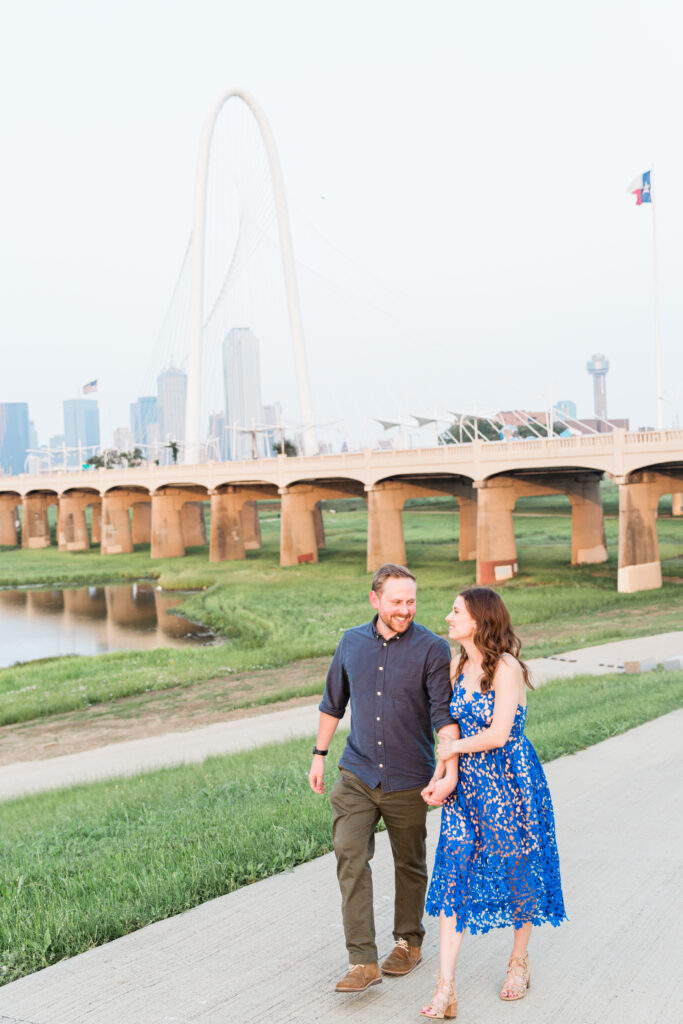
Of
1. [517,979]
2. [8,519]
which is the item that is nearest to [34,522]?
[8,519]

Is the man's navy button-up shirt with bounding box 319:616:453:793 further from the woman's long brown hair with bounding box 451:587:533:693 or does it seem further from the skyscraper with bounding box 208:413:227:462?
the skyscraper with bounding box 208:413:227:462

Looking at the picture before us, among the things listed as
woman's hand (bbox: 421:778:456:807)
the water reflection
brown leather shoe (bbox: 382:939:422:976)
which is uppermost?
woman's hand (bbox: 421:778:456:807)

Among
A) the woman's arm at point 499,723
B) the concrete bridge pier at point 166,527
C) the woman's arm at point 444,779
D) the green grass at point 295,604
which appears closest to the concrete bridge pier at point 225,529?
the green grass at point 295,604

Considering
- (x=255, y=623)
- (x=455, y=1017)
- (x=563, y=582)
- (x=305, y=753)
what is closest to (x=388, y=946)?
(x=455, y=1017)

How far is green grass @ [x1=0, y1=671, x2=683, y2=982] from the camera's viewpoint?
532 centimetres

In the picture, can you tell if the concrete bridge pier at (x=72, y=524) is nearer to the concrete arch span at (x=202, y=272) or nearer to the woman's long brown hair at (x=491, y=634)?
the concrete arch span at (x=202, y=272)

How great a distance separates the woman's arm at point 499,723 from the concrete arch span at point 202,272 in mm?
66186

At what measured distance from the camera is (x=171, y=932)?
5.16 metres

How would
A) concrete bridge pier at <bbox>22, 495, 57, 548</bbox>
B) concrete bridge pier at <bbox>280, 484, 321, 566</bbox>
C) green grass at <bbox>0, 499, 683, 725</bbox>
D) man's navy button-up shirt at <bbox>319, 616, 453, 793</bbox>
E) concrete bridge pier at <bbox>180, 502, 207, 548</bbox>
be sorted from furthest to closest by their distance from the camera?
concrete bridge pier at <bbox>22, 495, 57, 548</bbox>
concrete bridge pier at <bbox>180, 502, 207, 548</bbox>
concrete bridge pier at <bbox>280, 484, 321, 566</bbox>
green grass at <bbox>0, 499, 683, 725</bbox>
man's navy button-up shirt at <bbox>319, 616, 453, 793</bbox>

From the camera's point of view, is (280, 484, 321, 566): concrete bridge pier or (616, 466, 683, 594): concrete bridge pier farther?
(280, 484, 321, 566): concrete bridge pier

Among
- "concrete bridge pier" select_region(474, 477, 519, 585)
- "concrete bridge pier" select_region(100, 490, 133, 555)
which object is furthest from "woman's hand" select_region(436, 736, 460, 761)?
"concrete bridge pier" select_region(100, 490, 133, 555)

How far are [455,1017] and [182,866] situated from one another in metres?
2.54

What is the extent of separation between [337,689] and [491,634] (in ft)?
3.31

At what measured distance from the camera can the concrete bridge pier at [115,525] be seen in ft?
239
